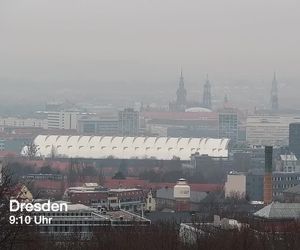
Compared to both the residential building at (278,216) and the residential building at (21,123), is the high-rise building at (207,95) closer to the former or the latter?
the residential building at (21,123)

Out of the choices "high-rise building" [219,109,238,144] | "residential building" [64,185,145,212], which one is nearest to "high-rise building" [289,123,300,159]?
"high-rise building" [219,109,238,144]

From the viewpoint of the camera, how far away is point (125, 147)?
60.3m

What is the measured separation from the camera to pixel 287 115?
263 feet

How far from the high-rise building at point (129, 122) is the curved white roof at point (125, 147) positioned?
980 centimetres

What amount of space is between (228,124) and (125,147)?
15.5 metres

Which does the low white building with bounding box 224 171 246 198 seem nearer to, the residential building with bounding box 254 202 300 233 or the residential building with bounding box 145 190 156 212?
the residential building with bounding box 145 190 156 212

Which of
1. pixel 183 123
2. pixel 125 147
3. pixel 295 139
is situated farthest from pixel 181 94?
pixel 295 139

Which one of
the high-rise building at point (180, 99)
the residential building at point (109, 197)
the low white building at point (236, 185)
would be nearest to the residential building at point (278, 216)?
the residential building at point (109, 197)

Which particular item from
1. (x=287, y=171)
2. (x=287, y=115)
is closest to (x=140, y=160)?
(x=287, y=171)

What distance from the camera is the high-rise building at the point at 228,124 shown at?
7324 cm

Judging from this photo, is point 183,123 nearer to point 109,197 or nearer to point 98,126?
point 98,126

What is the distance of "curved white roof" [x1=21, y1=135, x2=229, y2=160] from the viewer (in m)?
57.4

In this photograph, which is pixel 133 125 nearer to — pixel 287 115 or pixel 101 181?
pixel 287 115

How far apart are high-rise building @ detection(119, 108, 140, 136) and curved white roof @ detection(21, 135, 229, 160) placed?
386 inches
